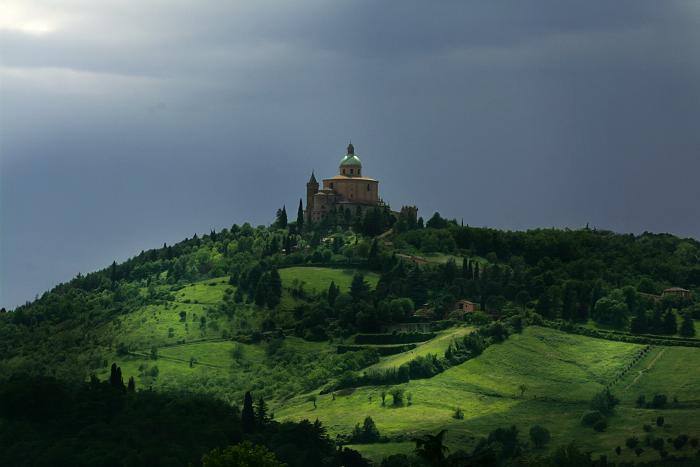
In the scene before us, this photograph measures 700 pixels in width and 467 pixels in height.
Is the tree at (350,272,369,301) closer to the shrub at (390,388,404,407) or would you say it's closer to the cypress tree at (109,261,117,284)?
the shrub at (390,388,404,407)

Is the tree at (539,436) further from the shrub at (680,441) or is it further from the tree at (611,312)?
the tree at (611,312)

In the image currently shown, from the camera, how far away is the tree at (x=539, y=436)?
103 meters

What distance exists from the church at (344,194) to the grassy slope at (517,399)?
39311 mm

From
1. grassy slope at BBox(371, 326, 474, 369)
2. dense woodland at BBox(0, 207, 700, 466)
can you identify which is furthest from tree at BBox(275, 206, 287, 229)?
grassy slope at BBox(371, 326, 474, 369)

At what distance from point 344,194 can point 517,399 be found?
2150 inches

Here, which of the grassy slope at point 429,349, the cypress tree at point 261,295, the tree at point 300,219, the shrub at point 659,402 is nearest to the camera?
the shrub at point 659,402

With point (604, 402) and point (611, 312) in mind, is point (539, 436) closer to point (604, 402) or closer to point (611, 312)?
point (604, 402)

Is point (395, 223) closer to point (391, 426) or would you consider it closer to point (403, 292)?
point (403, 292)

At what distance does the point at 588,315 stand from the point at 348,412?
109 ft

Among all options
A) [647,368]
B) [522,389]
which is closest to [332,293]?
[522,389]

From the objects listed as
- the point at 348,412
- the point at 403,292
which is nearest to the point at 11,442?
the point at 348,412

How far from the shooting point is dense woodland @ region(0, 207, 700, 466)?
9681 centimetres

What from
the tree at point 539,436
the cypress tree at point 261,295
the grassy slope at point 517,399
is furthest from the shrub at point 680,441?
the cypress tree at point 261,295

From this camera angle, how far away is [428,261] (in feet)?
481
